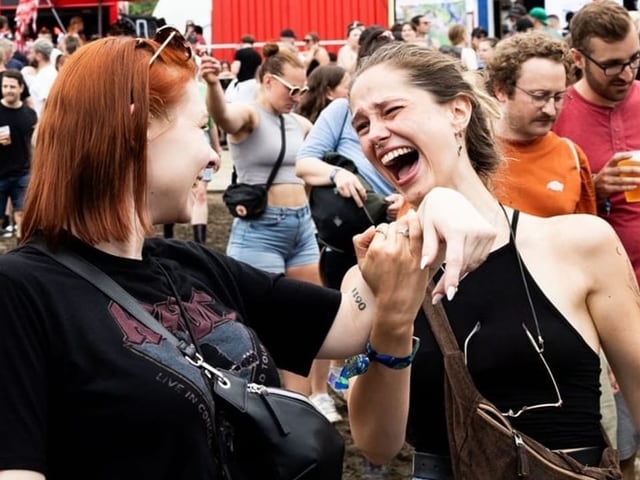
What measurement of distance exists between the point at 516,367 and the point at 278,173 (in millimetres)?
4144

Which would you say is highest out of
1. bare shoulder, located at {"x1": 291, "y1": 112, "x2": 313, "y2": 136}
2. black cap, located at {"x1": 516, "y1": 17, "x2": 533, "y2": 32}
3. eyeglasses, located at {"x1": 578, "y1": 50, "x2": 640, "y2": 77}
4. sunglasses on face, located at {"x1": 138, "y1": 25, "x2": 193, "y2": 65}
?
black cap, located at {"x1": 516, "y1": 17, "x2": 533, "y2": 32}

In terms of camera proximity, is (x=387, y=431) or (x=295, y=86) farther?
(x=295, y=86)

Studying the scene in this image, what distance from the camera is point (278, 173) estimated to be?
651cm

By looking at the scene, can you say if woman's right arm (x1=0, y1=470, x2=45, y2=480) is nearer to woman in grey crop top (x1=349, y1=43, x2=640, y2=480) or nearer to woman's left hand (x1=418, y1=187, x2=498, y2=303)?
woman's left hand (x1=418, y1=187, x2=498, y2=303)

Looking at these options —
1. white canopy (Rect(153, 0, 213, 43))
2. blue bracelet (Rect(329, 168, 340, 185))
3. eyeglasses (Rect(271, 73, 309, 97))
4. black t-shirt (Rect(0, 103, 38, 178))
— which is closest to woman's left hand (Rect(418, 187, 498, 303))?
blue bracelet (Rect(329, 168, 340, 185))

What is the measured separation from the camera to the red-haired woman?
68.1 inches

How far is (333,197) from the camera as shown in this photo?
5.24 metres

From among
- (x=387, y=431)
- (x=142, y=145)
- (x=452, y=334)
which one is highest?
(x=142, y=145)

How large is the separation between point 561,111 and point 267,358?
270 centimetres

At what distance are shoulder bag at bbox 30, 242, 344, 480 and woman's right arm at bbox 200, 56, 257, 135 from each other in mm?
4326

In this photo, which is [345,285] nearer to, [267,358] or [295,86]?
[267,358]

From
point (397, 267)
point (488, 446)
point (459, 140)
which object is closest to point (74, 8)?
point (459, 140)

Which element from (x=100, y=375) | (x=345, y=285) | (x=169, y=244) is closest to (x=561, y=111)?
(x=345, y=285)

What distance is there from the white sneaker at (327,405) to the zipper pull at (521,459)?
3853 mm
